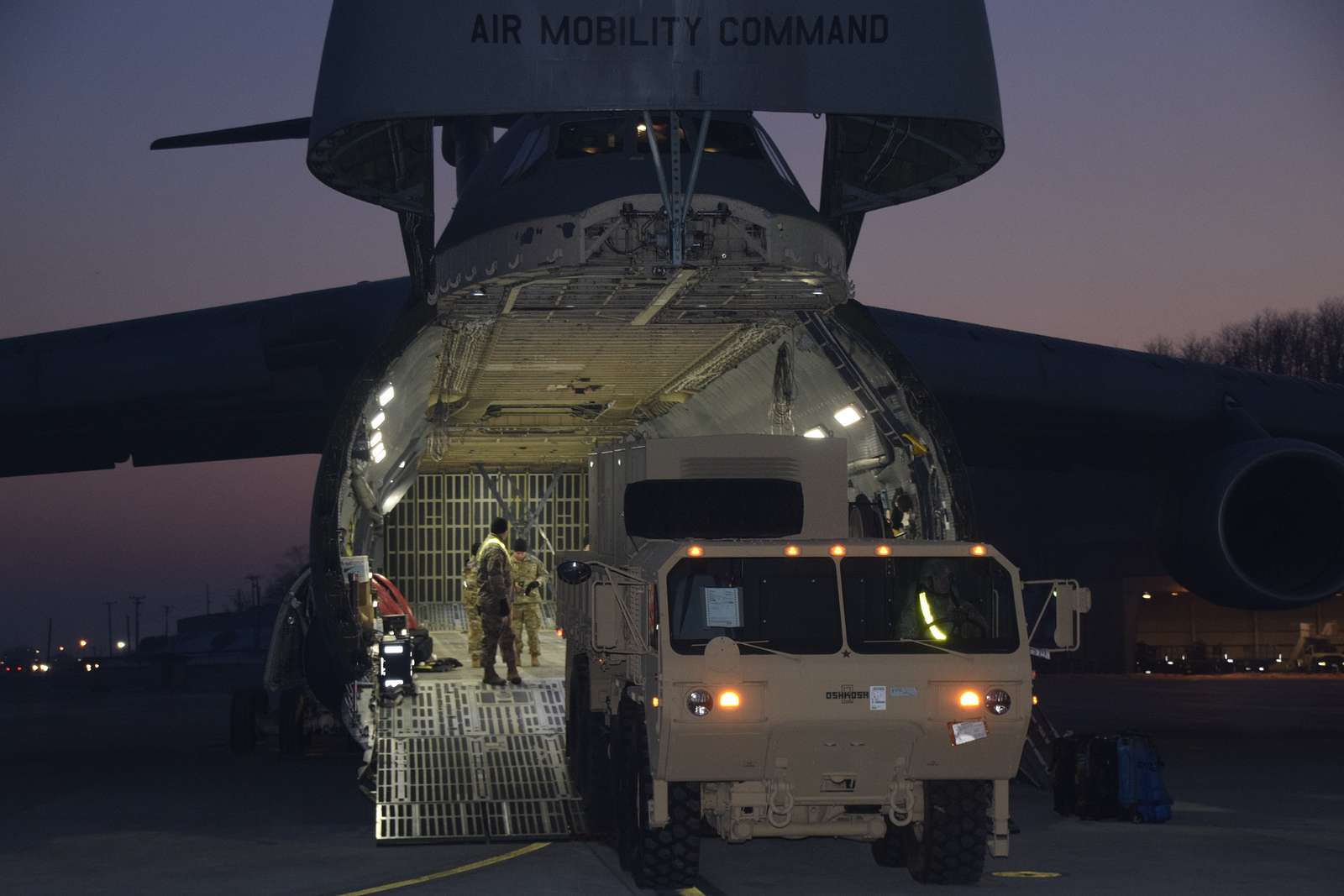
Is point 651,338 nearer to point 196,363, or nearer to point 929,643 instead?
point 196,363

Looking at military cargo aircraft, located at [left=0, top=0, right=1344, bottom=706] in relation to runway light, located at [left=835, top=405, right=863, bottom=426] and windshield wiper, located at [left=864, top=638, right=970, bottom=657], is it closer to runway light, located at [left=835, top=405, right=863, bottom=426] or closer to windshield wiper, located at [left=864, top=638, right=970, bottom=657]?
runway light, located at [left=835, top=405, right=863, bottom=426]

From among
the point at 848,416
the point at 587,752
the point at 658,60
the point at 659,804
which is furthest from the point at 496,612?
the point at 658,60

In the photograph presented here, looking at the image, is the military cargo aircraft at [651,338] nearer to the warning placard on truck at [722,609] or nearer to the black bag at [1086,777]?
the black bag at [1086,777]

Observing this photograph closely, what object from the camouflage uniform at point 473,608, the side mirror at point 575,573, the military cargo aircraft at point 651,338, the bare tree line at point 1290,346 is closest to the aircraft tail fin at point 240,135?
the military cargo aircraft at point 651,338

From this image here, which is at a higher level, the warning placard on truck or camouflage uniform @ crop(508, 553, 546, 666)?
camouflage uniform @ crop(508, 553, 546, 666)

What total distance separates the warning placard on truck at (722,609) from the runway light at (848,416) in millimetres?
5169

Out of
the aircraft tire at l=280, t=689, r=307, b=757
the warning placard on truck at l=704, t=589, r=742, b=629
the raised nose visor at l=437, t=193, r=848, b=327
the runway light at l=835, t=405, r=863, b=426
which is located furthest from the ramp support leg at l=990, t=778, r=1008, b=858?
the aircraft tire at l=280, t=689, r=307, b=757

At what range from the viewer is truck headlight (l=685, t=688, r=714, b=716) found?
1054 cm

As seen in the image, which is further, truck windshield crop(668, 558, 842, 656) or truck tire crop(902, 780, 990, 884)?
truck tire crop(902, 780, 990, 884)

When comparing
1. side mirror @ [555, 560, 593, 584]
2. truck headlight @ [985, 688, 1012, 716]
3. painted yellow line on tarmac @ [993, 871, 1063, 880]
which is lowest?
painted yellow line on tarmac @ [993, 871, 1063, 880]

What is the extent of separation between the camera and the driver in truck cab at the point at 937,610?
11086 mm

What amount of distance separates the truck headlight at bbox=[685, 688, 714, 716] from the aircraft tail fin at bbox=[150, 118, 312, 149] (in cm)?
1538

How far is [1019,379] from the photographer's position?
20.5 m

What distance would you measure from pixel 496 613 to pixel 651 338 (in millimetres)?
3103
